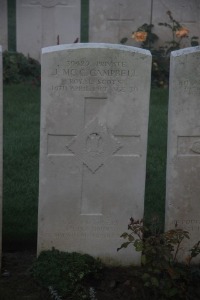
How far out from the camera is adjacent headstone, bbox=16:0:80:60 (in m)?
10.8

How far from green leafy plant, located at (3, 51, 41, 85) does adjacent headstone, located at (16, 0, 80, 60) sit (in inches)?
14.6

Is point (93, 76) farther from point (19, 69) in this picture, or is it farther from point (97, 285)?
point (19, 69)

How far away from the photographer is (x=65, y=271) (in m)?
5.21

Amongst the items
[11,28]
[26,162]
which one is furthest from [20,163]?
[11,28]

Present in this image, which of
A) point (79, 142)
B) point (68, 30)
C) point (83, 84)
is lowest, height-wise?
point (79, 142)

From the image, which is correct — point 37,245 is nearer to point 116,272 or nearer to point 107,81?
point 116,272

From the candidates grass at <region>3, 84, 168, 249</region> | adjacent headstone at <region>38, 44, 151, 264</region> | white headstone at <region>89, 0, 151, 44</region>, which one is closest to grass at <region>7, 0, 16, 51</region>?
white headstone at <region>89, 0, 151, 44</region>

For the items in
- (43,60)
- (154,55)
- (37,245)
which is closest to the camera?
(43,60)

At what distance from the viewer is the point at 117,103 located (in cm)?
529

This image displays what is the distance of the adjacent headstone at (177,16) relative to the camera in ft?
35.7

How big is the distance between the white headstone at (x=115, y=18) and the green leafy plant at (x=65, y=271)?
594 cm

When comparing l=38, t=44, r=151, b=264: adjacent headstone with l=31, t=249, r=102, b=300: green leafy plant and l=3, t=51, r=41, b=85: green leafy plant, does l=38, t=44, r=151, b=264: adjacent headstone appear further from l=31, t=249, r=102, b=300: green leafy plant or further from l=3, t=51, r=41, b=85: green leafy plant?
l=3, t=51, r=41, b=85: green leafy plant

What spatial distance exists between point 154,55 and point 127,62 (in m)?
5.51

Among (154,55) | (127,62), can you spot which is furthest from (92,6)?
(127,62)
